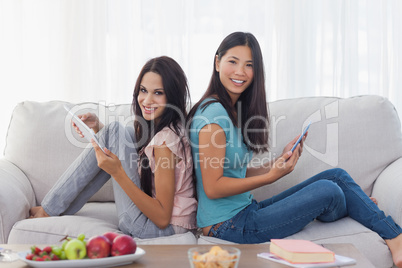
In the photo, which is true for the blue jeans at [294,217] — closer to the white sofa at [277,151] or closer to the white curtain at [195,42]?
the white sofa at [277,151]

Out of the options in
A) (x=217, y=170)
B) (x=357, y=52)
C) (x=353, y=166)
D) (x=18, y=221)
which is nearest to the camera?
(x=217, y=170)

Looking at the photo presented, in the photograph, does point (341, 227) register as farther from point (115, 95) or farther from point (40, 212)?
point (115, 95)

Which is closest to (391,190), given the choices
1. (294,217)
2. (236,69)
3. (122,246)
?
(294,217)

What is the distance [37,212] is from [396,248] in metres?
1.48

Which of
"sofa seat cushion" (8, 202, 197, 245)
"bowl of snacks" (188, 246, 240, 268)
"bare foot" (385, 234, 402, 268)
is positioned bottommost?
"bare foot" (385, 234, 402, 268)

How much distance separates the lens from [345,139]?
2.20 m

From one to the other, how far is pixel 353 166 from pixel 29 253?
4.99 ft

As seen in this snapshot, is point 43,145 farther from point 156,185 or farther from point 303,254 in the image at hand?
point 303,254

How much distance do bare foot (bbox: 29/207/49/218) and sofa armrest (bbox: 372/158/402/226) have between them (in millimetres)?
1450

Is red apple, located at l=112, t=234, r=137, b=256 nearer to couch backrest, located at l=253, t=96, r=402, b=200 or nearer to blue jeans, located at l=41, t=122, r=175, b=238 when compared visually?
blue jeans, located at l=41, t=122, r=175, b=238

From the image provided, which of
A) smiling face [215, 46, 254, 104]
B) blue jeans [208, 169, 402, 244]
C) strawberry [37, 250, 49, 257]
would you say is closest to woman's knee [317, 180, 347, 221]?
blue jeans [208, 169, 402, 244]

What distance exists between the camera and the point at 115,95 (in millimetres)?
3244

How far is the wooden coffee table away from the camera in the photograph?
3.93 feet

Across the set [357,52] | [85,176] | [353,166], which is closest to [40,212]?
[85,176]
